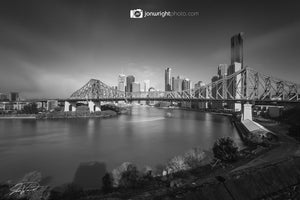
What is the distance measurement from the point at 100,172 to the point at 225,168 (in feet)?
16.1

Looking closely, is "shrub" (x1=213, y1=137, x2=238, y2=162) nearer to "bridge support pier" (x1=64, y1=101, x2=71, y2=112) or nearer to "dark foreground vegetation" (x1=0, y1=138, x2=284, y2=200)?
"dark foreground vegetation" (x1=0, y1=138, x2=284, y2=200)

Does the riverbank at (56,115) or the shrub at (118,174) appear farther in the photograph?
the riverbank at (56,115)

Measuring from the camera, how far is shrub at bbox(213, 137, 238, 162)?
697 cm

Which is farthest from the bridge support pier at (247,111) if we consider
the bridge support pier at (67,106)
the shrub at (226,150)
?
the bridge support pier at (67,106)

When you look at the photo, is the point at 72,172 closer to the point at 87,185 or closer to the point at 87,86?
the point at 87,185

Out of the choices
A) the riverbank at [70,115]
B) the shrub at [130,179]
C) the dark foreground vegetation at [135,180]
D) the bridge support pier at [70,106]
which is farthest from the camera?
the bridge support pier at [70,106]

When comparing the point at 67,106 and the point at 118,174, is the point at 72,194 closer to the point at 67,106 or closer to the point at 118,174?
the point at 118,174

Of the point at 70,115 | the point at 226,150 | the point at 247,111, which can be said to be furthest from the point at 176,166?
the point at 70,115

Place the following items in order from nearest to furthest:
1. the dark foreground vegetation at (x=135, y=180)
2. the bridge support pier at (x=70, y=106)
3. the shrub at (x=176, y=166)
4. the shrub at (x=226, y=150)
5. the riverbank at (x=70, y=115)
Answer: the dark foreground vegetation at (x=135, y=180) → the shrub at (x=176, y=166) → the shrub at (x=226, y=150) → the riverbank at (x=70, y=115) → the bridge support pier at (x=70, y=106)

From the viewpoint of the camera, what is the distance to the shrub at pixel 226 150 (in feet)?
22.9

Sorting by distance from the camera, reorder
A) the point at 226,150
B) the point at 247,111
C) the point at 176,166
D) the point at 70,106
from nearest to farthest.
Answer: the point at 176,166
the point at 226,150
the point at 247,111
the point at 70,106

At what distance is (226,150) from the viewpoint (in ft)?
23.5

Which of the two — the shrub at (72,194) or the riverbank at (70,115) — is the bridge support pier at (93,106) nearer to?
the riverbank at (70,115)

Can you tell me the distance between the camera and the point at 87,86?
44469mm
